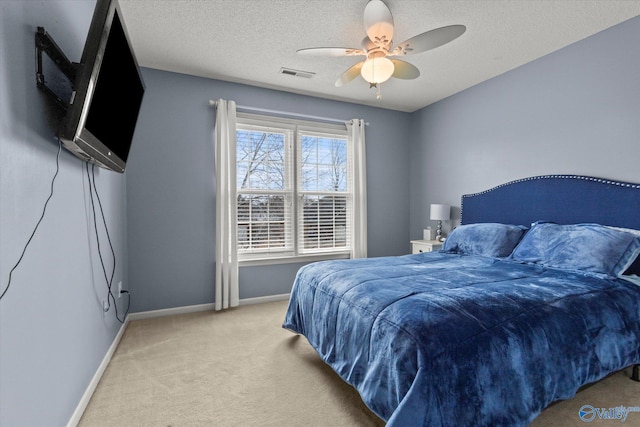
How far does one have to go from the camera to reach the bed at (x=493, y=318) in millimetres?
1303

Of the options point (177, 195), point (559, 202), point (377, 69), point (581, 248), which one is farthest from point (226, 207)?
point (559, 202)

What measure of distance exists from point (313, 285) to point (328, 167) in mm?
2315

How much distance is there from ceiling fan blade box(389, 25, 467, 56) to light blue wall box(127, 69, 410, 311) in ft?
6.89

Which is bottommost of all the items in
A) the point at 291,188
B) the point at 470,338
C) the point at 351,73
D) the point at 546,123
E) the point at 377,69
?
the point at 470,338

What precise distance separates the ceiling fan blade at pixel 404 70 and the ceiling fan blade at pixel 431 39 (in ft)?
0.51

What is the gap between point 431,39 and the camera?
2.06 meters

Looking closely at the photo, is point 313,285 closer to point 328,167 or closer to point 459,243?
point 459,243

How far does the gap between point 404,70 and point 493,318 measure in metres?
1.95

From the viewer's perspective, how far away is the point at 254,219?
12.6 ft

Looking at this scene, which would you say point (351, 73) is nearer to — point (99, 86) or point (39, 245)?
point (99, 86)

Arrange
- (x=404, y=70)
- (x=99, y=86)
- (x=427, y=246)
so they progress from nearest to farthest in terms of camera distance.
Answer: (x=99, y=86) < (x=404, y=70) < (x=427, y=246)

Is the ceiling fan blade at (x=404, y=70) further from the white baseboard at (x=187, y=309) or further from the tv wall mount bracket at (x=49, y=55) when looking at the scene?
the white baseboard at (x=187, y=309)

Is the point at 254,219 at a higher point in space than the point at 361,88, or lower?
lower

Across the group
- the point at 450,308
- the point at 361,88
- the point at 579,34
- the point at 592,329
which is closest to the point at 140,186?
the point at 361,88
